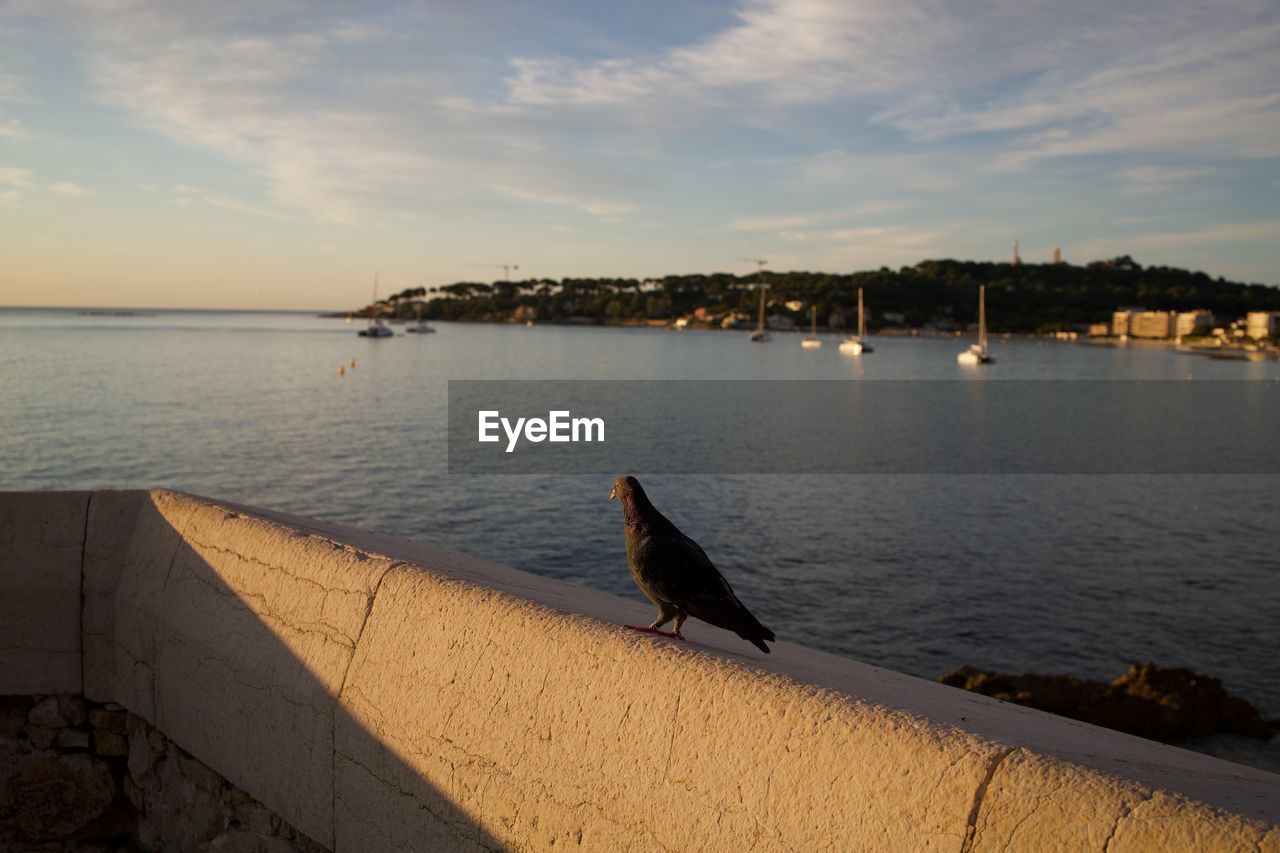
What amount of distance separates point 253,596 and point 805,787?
256 centimetres

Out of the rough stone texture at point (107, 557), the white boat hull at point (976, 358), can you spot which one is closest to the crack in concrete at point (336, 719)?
the rough stone texture at point (107, 557)

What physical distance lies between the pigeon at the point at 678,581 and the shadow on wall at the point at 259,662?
0.93 metres

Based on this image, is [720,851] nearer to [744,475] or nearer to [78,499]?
[78,499]

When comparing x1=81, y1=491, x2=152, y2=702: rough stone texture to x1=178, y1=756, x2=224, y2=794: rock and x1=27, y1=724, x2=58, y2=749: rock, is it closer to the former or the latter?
x1=27, y1=724, x2=58, y2=749: rock

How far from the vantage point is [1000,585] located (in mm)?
20109

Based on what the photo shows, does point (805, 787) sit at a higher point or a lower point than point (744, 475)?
higher

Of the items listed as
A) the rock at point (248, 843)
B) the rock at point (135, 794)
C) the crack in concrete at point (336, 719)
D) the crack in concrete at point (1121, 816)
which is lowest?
the rock at point (135, 794)

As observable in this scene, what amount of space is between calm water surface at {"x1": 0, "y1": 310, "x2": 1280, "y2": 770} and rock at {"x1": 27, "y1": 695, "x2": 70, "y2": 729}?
11.9 metres

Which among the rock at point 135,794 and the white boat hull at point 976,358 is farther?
the white boat hull at point 976,358

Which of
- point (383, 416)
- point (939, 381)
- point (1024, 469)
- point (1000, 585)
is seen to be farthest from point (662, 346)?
point (1000, 585)

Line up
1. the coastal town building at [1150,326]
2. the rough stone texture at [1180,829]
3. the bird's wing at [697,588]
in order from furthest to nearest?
the coastal town building at [1150,326], the bird's wing at [697,588], the rough stone texture at [1180,829]

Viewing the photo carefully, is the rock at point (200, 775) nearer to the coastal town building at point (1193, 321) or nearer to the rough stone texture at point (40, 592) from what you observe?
the rough stone texture at point (40, 592)

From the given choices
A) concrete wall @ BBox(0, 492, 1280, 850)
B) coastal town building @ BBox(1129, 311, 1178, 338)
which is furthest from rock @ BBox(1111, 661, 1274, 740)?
coastal town building @ BBox(1129, 311, 1178, 338)

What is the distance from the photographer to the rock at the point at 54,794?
170 inches
